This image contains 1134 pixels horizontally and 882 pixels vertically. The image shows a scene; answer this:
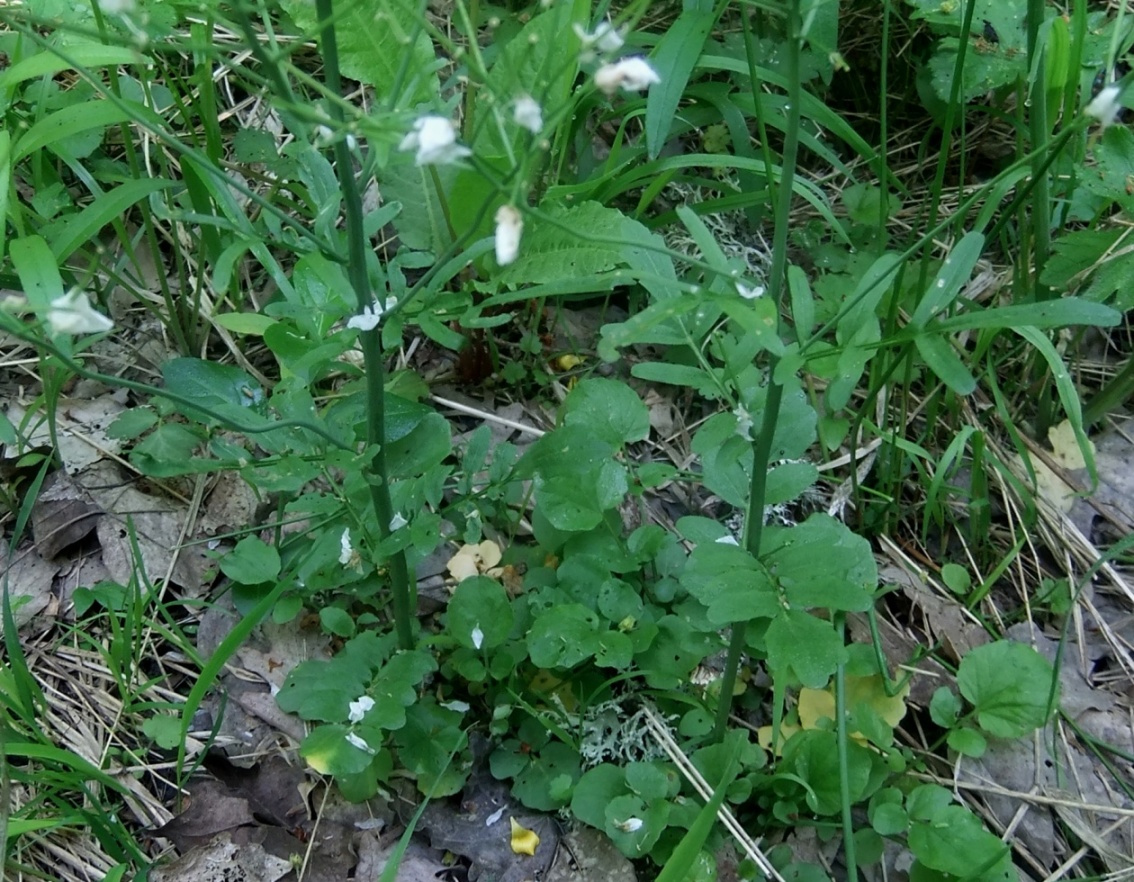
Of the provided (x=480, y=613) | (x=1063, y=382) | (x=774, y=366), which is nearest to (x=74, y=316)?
(x=774, y=366)

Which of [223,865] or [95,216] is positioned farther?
[95,216]

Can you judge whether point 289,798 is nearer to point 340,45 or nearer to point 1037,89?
point 340,45

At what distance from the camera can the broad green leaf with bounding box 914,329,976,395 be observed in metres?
1.06

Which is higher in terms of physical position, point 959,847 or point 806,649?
point 806,649

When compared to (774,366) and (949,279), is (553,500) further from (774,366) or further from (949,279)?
(949,279)

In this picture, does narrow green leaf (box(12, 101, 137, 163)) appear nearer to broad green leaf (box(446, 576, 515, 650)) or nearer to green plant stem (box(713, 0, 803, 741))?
broad green leaf (box(446, 576, 515, 650))

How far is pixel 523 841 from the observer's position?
60.5 inches

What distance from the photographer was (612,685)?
5.55 feet

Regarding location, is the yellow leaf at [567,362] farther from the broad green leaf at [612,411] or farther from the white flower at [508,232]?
the white flower at [508,232]

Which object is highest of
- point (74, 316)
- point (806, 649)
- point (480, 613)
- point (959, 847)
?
point (74, 316)

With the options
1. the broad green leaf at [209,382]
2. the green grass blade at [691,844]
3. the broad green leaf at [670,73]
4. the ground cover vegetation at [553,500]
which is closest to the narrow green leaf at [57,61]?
the ground cover vegetation at [553,500]

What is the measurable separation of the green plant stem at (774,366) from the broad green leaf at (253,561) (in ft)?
2.67

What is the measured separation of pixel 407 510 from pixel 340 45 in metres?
1.02

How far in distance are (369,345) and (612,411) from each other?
63 cm
